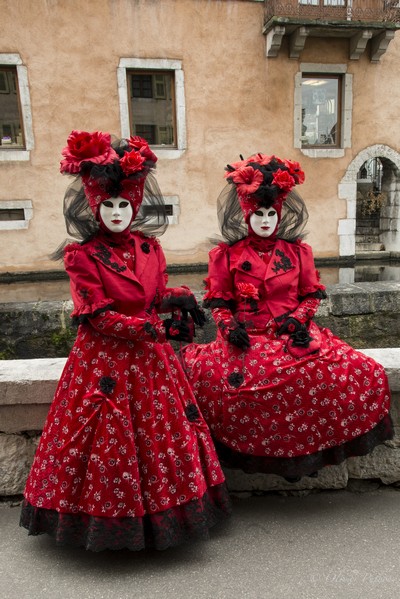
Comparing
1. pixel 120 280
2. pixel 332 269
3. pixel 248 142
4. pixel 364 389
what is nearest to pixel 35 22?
pixel 248 142

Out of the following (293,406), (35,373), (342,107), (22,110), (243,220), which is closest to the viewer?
(293,406)

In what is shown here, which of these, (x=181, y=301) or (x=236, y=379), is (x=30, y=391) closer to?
(x=181, y=301)

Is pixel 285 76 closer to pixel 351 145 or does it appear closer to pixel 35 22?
pixel 351 145

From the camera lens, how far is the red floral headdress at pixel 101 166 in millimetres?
1942

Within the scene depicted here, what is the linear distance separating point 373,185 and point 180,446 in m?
12.8

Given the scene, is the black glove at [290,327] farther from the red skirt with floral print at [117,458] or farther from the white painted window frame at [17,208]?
the white painted window frame at [17,208]

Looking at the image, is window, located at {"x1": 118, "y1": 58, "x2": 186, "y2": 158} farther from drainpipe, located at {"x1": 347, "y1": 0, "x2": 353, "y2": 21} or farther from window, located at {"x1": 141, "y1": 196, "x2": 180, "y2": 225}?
drainpipe, located at {"x1": 347, "y1": 0, "x2": 353, "y2": 21}

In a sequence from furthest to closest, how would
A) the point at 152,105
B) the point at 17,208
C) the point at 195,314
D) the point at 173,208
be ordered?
the point at 173,208
the point at 152,105
the point at 17,208
the point at 195,314

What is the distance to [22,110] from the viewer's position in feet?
29.3

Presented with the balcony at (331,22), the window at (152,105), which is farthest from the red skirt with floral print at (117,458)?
the balcony at (331,22)

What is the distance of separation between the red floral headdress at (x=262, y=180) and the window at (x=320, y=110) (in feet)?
27.2

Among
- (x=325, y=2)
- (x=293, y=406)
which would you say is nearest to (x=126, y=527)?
(x=293, y=406)

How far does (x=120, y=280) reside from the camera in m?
1.99

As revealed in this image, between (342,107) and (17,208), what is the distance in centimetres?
681
